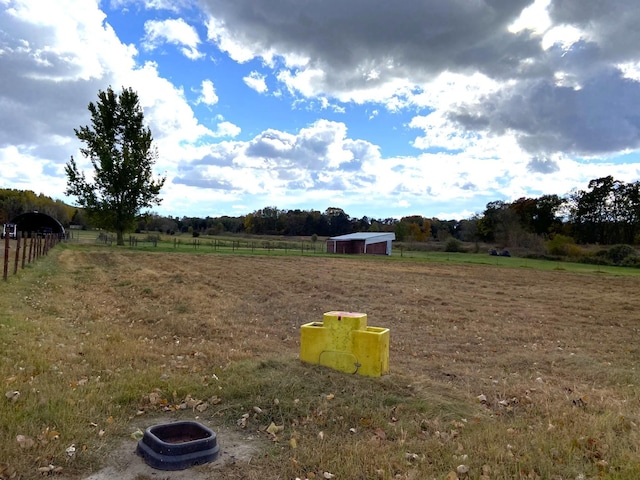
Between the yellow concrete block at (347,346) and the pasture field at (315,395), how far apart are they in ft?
0.65

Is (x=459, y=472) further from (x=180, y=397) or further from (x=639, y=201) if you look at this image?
(x=639, y=201)

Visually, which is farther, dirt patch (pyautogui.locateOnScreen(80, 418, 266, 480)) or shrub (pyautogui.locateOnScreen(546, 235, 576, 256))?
shrub (pyautogui.locateOnScreen(546, 235, 576, 256))

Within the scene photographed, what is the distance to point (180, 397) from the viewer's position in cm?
529

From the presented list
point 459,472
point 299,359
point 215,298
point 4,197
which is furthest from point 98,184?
point 4,197

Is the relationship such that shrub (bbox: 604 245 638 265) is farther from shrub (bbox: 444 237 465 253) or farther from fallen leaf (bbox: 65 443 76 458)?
fallen leaf (bbox: 65 443 76 458)

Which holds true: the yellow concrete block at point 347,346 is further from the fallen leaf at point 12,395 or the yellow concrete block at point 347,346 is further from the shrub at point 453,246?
the shrub at point 453,246

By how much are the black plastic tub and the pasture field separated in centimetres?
23

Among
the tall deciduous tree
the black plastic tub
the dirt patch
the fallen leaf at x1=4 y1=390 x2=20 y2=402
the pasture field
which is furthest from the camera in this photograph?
the tall deciduous tree

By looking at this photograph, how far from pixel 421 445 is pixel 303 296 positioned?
1210 centimetres

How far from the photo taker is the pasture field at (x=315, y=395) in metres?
3.84

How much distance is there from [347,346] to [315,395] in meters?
0.95

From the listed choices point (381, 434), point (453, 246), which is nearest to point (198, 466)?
point (381, 434)

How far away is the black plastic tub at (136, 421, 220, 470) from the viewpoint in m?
3.73

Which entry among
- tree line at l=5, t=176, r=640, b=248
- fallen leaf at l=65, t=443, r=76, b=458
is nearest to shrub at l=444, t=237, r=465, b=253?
tree line at l=5, t=176, r=640, b=248
